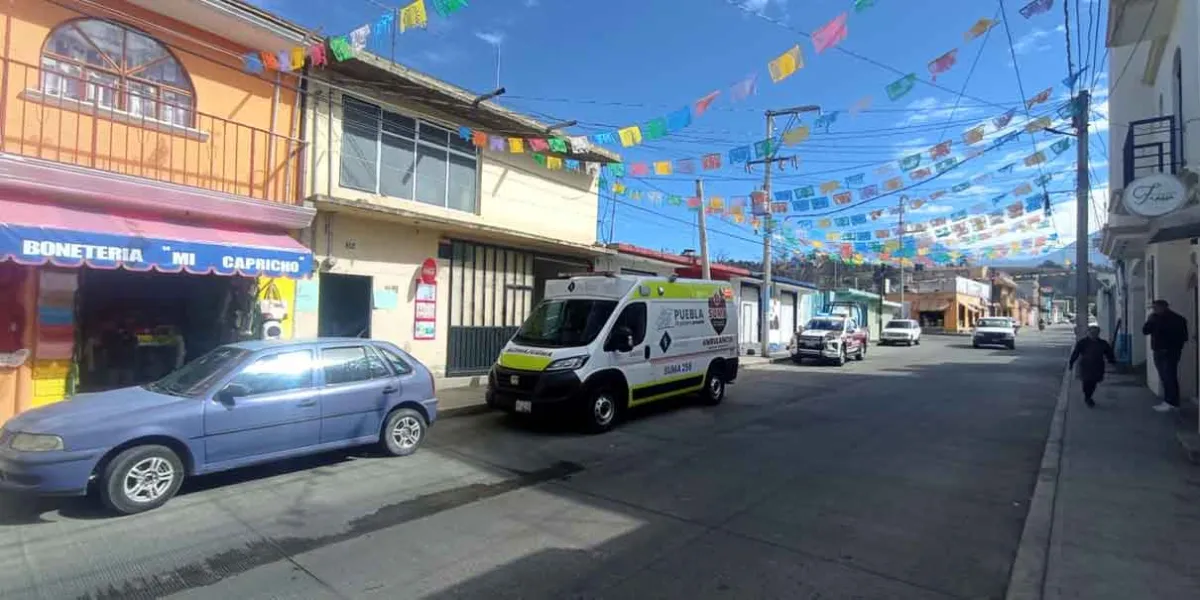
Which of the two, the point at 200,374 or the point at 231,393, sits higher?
the point at 200,374

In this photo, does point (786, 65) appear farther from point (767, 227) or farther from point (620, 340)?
point (767, 227)

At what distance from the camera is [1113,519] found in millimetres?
5098

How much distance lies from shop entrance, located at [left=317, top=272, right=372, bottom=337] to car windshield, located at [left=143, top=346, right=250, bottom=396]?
5119 mm

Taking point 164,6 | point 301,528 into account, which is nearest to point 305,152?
point 164,6

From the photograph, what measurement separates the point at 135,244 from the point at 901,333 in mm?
36330

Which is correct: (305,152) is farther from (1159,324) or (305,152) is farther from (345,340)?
(1159,324)

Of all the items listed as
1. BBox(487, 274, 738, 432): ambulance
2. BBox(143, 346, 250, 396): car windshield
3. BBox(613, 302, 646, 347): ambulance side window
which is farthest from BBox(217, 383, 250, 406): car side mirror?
BBox(613, 302, 646, 347): ambulance side window

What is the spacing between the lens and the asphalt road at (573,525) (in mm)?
4105

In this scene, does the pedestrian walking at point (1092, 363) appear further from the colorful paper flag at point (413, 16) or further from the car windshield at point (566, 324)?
the colorful paper flag at point (413, 16)

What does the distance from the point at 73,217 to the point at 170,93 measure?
8.72 ft

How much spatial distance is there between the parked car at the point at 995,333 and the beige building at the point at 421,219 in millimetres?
26235

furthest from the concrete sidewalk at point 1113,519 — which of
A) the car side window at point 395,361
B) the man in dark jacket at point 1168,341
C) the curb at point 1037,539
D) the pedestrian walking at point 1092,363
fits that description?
the car side window at point 395,361

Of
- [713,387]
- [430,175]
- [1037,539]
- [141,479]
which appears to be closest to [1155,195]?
[1037,539]

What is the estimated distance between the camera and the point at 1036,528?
16.4 feet
